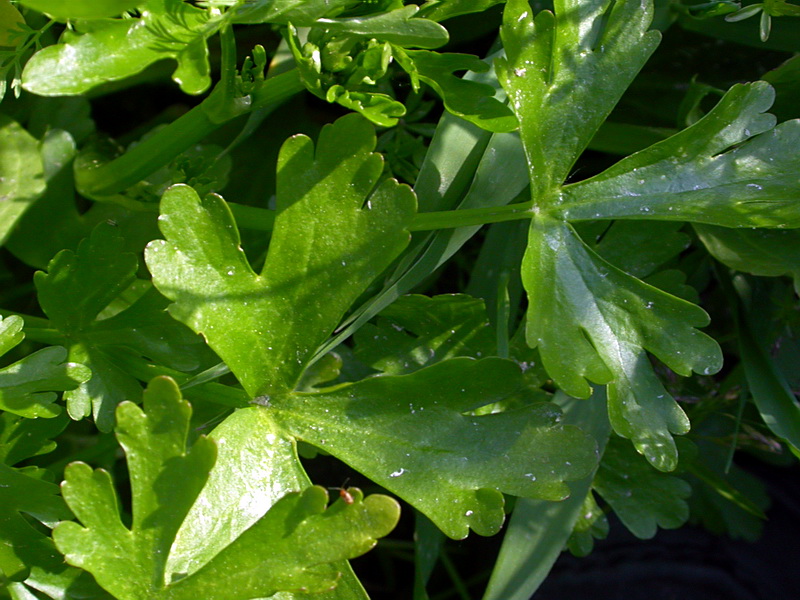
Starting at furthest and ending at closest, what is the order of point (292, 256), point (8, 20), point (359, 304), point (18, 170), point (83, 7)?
point (18, 170) → point (359, 304) → point (8, 20) → point (292, 256) → point (83, 7)

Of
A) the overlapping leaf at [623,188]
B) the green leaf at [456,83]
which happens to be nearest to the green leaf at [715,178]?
the overlapping leaf at [623,188]

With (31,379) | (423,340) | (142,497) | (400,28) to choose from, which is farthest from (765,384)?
(31,379)

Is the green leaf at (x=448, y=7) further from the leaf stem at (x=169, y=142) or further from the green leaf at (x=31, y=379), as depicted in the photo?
the green leaf at (x=31, y=379)

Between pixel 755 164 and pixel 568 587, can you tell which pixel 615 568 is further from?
pixel 755 164

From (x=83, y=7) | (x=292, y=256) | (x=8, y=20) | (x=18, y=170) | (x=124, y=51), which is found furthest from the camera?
(x=18, y=170)

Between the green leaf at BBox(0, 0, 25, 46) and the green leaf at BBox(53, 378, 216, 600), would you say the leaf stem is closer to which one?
the green leaf at BBox(0, 0, 25, 46)

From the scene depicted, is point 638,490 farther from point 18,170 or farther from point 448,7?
point 18,170
